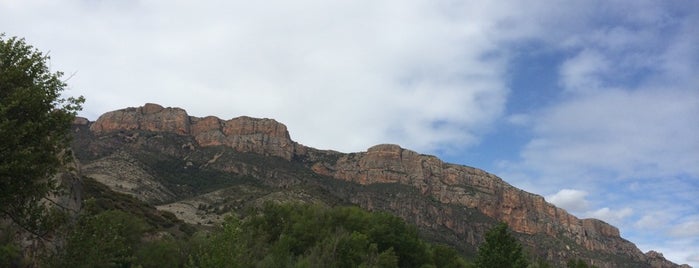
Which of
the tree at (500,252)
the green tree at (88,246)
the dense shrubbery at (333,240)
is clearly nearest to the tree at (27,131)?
the green tree at (88,246)

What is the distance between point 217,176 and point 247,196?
146 ft

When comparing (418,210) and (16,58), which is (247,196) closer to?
(418,210)

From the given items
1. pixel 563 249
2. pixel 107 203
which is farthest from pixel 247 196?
pixel 563 249

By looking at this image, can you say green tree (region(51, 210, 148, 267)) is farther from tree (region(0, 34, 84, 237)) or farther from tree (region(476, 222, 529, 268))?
tree (region(476, 222, 529, 268))

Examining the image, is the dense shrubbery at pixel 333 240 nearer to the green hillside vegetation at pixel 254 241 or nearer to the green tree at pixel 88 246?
the green hillside vegetation at pixel 254 241

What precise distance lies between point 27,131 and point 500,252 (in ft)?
147

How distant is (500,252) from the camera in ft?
162

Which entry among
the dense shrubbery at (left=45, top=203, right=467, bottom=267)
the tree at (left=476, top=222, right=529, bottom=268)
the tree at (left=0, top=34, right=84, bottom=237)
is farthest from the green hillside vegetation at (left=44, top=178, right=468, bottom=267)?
the tree at (left=476, top=222, right=529, bottom=268)

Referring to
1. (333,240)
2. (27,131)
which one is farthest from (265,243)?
(27,131)

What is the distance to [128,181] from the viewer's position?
122 m

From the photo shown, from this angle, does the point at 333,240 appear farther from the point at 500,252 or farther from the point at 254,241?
the point at 500,252

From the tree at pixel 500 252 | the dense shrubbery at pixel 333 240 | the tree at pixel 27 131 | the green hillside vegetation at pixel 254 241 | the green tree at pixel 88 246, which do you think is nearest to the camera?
the tree at pixel 27 131

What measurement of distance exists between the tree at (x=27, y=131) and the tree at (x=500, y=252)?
4274cm

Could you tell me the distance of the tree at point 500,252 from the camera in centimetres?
4878
